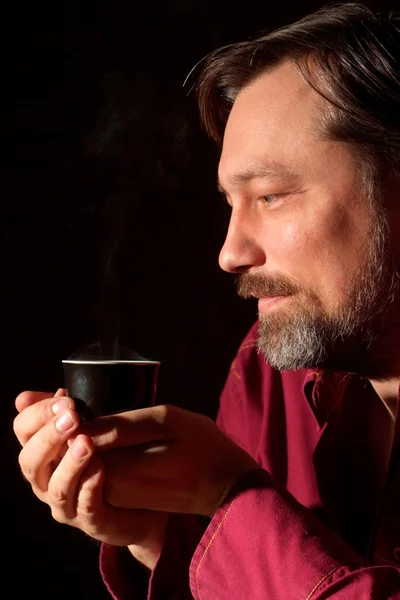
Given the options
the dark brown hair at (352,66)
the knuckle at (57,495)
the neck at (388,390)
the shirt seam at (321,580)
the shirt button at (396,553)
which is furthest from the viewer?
the neck at (388,390)

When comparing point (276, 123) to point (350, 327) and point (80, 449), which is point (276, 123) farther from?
point (80, 449)

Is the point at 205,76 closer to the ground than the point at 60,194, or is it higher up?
higher up

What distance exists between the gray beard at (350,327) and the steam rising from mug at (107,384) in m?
0.42

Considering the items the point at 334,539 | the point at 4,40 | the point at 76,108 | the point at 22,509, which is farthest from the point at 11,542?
the point at 4,40

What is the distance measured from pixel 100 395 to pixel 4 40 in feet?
4.24

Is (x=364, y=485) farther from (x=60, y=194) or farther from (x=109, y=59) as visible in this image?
(x=109, y=59)

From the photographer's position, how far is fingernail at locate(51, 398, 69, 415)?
124 cm

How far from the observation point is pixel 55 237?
2135 mm

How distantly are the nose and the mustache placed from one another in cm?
3

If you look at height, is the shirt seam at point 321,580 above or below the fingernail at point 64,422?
below

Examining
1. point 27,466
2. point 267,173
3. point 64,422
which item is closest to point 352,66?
point 267,173

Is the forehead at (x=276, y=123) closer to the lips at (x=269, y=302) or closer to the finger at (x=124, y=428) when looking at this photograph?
the lips at (x=269, y=302)

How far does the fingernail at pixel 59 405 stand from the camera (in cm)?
124

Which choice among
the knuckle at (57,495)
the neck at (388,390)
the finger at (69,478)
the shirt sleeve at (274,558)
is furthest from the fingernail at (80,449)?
the neck at (388,390)
